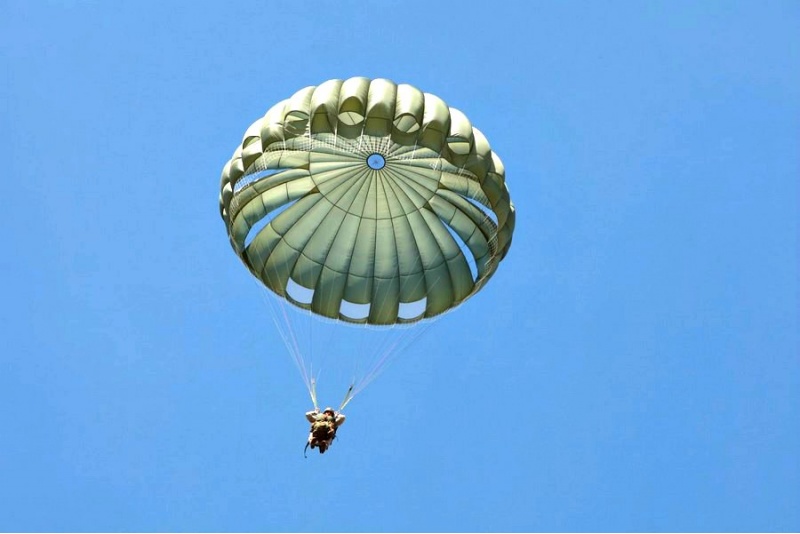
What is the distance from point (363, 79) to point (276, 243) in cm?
498

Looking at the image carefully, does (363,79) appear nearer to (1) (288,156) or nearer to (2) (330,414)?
(1) (288,156)

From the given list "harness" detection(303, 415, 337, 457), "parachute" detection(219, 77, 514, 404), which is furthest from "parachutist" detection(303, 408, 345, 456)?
"parachute" detection(219, 77, 514, 404)

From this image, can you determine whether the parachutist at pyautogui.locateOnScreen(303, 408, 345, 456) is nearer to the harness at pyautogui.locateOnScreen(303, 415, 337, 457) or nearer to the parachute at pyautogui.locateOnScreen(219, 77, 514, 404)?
the harness at pyautogui.locateOnScreen(303, 415, 337, 457)

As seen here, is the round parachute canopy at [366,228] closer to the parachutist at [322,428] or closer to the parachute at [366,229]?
the parachute at [366,229]

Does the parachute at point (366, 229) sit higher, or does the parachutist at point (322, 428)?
the parachute at point (366, 229)

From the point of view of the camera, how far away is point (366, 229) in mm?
32094

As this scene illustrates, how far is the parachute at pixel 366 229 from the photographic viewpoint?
31219mm

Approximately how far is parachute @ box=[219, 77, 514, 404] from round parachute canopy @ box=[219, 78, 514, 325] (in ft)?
0.08

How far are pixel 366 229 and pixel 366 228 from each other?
2cm

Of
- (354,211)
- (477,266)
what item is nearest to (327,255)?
(354,211)

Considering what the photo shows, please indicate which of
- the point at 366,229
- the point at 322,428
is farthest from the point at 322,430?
the point at 366,229

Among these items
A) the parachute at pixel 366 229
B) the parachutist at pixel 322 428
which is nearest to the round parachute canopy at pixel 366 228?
the parachute at pixel 366 229

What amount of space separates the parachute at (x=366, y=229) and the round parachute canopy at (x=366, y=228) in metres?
0.02

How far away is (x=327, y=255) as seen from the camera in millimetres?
32156
